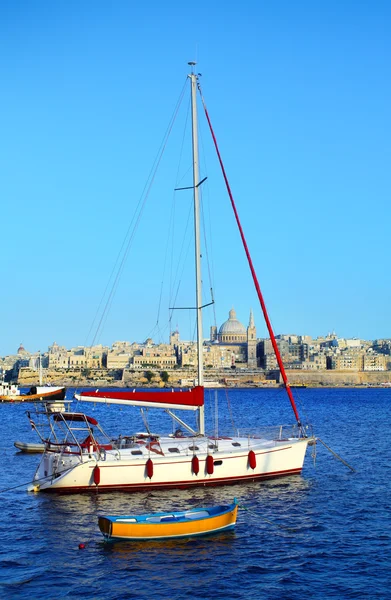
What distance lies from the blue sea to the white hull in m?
0.37

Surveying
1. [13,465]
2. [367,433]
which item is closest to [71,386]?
[367,433]

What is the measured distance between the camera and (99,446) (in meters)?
28.5

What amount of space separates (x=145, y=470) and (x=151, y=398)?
8.59 feet

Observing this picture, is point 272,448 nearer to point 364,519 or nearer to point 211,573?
point 364,519

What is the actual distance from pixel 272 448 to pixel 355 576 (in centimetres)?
1077

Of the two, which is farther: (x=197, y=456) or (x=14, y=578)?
(x=197, y=456)

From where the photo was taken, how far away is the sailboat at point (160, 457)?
2731cm

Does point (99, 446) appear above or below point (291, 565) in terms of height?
above

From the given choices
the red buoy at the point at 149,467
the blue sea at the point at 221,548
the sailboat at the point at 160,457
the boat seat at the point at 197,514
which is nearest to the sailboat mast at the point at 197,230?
the sailboat at the point at 160,457

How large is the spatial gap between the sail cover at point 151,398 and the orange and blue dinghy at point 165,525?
645cm

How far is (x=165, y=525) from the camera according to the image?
21.6m

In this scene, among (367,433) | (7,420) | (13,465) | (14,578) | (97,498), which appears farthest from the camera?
(7,420)

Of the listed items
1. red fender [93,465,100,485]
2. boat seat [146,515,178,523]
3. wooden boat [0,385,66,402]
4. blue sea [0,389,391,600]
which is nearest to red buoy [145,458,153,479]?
blue sea [0,389,391,600]

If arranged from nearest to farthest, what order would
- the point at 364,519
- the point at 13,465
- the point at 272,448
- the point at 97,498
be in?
the point at 364,519, the point at 97,498, the point at 272,448, the point at 13,465
